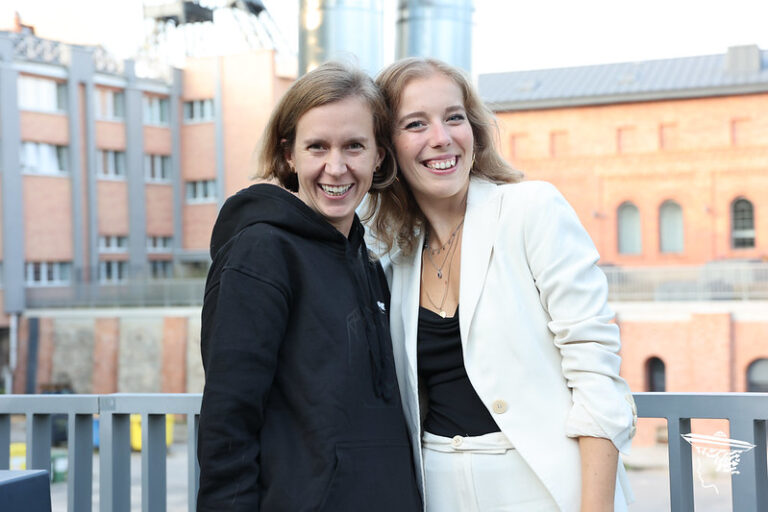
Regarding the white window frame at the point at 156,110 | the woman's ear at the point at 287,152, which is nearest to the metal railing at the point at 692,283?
the white window frame at the point at 156,110

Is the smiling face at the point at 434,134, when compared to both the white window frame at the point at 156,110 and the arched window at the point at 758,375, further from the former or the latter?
the white window frame at the point at 156,110

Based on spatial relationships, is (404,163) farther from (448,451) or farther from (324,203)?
(448,451)

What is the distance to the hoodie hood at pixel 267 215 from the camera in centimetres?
199

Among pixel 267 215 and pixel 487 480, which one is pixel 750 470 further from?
Result: pixel 267 215

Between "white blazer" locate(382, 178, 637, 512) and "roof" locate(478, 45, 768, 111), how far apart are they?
3507cm

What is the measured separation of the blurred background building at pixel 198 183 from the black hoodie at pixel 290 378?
26.6 metres

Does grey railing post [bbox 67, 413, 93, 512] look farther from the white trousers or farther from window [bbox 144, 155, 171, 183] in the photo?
window [bbox 144, 155, 171, 183]

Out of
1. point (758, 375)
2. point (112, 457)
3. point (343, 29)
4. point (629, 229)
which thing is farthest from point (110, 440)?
point (629, 229)

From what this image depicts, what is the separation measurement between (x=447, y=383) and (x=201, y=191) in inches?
1530

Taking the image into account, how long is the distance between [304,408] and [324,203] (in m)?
0.48

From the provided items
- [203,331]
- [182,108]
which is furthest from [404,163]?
[182,108]

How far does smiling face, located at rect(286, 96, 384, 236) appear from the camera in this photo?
2.07m

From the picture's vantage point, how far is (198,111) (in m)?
→ 39.6

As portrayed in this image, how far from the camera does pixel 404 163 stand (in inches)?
92.4
